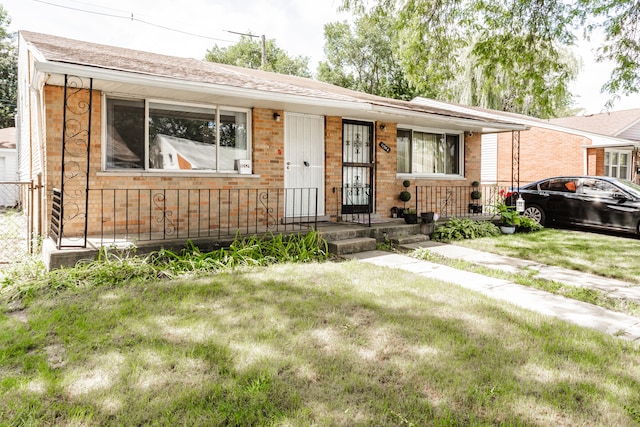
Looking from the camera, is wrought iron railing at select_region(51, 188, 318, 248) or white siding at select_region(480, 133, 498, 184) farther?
white siding at select_region(480, 133, 498, 184)

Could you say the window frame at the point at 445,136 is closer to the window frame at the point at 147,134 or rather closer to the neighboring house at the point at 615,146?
the window frame at the point at 147,134

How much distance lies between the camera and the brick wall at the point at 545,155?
16938 millimetres

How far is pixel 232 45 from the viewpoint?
123ft

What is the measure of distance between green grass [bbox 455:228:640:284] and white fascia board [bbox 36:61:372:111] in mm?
3844

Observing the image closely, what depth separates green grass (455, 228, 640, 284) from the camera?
6332 mm

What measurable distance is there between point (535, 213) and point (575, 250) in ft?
12.7

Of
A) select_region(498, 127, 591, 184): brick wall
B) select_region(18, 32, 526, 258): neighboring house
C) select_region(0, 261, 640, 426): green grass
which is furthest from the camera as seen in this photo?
select_region(498, 127, 591, 184): brick wall

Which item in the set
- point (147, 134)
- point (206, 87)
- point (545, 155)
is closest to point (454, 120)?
point (206, 87)

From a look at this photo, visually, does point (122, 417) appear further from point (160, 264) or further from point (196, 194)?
point (196, 194)

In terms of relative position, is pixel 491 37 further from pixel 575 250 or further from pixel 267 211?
pixel 267 211

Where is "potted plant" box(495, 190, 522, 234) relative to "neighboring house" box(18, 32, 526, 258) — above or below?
below

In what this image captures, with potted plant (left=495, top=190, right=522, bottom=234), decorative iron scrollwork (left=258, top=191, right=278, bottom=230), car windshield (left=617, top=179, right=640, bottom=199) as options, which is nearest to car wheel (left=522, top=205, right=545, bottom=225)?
potted plant (left=495, top=190, right=522, bottom=234)

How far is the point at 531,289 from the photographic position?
16.9ft

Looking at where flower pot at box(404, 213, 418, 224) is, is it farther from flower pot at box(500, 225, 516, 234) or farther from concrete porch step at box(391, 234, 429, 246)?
flower pot at box(500, 225, 516, 234)
